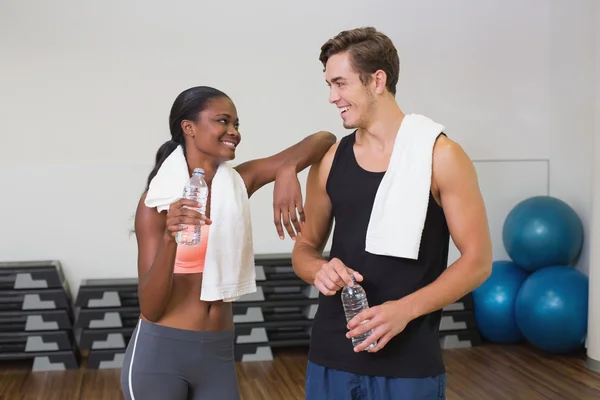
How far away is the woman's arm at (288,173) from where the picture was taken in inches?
79.6

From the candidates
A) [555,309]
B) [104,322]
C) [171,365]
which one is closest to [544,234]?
[555,309]

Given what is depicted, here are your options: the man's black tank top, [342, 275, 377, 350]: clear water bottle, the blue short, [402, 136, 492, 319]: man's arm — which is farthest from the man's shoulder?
the blue short

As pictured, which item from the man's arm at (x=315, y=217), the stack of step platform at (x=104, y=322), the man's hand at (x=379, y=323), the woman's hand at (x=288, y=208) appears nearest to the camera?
the man's hand at (x=379, y=323)

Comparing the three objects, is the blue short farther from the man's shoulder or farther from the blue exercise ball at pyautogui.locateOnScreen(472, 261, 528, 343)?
the blue exercise ball at pyautogui.locateOnScreen(472, 261, 528, 343)

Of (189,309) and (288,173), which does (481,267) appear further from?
(189,309)

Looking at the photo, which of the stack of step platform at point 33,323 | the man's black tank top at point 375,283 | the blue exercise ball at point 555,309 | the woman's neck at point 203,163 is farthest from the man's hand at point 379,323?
the stack of step platform at point 33,323

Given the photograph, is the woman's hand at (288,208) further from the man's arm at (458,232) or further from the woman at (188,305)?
the man's arm at (458,232)

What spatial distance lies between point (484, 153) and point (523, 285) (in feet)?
3.70

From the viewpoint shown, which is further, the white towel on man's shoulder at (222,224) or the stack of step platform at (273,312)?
the stack of step platform at (273,312)

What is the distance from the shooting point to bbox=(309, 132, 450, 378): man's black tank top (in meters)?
1.93

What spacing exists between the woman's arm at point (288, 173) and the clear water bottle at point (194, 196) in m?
0.21

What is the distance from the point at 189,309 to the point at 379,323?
2.14ft

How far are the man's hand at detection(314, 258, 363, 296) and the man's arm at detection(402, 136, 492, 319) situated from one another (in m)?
0.14

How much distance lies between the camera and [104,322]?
4.97 m
